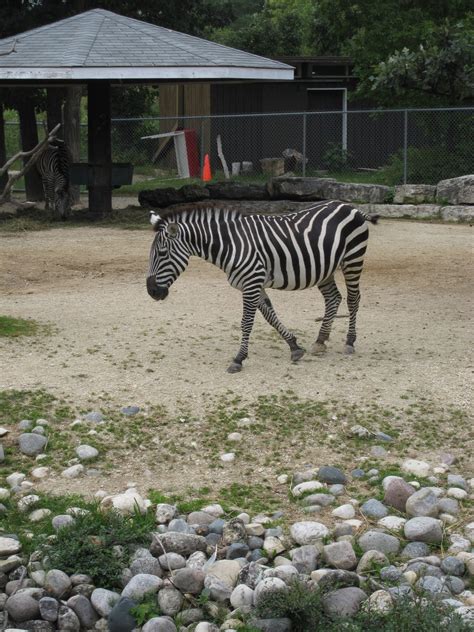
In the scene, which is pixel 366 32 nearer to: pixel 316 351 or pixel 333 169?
pixel 333 169

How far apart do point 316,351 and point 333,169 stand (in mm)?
19410

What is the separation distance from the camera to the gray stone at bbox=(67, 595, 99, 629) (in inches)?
206

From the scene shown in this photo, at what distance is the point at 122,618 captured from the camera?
5.11 metres

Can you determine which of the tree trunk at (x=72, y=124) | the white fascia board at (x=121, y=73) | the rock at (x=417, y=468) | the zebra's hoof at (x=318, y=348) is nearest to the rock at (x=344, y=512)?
the rock at (x=417, y=468)

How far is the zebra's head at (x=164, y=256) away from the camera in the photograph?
891 centimetres

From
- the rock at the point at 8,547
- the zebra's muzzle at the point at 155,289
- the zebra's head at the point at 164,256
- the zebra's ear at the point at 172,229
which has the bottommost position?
the rock at the point at 8,547

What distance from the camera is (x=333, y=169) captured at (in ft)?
92.5

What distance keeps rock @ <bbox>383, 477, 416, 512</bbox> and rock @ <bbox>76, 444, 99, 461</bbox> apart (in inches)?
79.9

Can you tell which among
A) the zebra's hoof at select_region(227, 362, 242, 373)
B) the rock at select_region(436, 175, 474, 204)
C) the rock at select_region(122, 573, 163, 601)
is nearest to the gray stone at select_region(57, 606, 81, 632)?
the rock at select_region(122, 573, 163, 601)

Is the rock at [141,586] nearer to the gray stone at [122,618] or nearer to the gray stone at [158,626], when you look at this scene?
the gray stone at [122,618]

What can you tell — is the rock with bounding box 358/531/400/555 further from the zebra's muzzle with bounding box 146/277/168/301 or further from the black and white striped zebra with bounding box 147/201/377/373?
the zebra's muzzle with bounding box 146/277/168/301

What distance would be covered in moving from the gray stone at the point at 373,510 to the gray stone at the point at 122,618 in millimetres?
1643

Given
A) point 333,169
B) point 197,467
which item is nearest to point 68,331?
point 197,467

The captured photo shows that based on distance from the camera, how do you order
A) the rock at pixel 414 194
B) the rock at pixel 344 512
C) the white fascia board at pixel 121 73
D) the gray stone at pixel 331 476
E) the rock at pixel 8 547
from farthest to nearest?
the rock at pixel 414 194 < the white fascia board at pixel 121 73 < the gray stone at pixel 331 476 < the rock at pixel 344 512 < the rock at pixel 8 547
